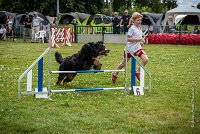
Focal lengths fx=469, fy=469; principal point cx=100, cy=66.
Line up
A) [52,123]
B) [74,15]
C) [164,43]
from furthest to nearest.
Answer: [74,15] < [164,43] < [52,123]

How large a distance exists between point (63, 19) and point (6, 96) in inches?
1261

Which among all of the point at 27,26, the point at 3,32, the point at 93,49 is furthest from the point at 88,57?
the point at 27,26

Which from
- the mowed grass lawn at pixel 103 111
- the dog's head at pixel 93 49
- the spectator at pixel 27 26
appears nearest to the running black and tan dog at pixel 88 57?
the dog's head at pixel 93 49

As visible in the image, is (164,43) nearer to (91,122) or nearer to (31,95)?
(31,95)

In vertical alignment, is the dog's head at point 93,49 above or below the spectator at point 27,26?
below

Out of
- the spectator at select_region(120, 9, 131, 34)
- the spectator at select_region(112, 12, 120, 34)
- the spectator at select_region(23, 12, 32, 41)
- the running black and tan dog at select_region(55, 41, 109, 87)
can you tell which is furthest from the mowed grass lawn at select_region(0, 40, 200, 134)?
the spectator at select_region(23, 12, 32, 41)

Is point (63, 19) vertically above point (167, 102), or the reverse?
point (63, 19)

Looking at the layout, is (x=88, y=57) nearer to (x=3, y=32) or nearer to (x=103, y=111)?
(x=103, y=111)

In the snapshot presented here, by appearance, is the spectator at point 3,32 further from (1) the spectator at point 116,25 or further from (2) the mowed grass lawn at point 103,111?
(2) the mowed grass lawn at point 103,111

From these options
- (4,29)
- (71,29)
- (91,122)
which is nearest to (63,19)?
(4,29)

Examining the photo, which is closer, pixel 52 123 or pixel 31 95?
pixel 52 123

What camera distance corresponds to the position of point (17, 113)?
Answer: 6.45m

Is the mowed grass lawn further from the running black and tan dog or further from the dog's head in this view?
the dog's head

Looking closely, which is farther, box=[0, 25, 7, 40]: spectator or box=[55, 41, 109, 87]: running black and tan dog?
box=[0, 25, 7, 40]: spectator
